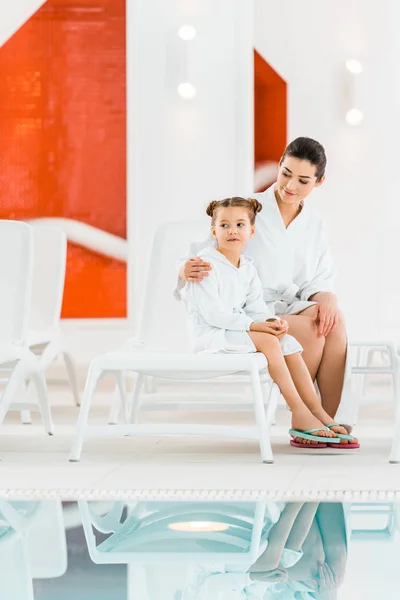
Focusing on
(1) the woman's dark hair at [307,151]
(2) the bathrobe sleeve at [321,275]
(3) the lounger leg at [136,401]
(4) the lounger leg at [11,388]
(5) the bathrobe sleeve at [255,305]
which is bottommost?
(3) the lounger leg at [136,401]

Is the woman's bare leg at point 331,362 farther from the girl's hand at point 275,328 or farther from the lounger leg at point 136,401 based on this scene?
the lounger leg at point 136,401

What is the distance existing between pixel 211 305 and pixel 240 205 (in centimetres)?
30

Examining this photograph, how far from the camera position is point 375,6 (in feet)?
18.4

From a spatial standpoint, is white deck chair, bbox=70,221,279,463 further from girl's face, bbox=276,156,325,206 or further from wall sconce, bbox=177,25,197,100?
wall sconce, bbox=177,25,197,100

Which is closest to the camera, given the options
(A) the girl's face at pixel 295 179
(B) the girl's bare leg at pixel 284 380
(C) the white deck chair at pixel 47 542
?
(C) the white deck chair at pixel 47 542

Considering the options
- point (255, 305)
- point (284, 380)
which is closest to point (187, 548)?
point (284, 380)

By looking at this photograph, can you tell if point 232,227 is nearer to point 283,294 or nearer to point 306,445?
point 283,294

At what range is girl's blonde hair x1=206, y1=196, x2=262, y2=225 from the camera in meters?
2.86

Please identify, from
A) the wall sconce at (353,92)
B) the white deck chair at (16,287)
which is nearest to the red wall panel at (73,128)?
the wall sconce at (353,92)

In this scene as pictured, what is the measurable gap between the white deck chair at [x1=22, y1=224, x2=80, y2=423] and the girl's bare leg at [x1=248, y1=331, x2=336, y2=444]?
130 centimetres

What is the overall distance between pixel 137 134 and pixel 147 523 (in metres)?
3.65

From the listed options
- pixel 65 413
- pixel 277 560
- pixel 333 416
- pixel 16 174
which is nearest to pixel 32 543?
pixel 277 560

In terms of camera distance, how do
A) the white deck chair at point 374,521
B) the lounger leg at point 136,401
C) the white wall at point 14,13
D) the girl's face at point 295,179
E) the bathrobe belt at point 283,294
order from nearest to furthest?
1. the white deck chair at point 374,521
2. the girl's face at point 295,179
3. the bathrobe belt at point 283,294
4. the lounger leg at point 136,401
5. the white wall at point 14,13

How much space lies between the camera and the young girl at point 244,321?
2.74 m
